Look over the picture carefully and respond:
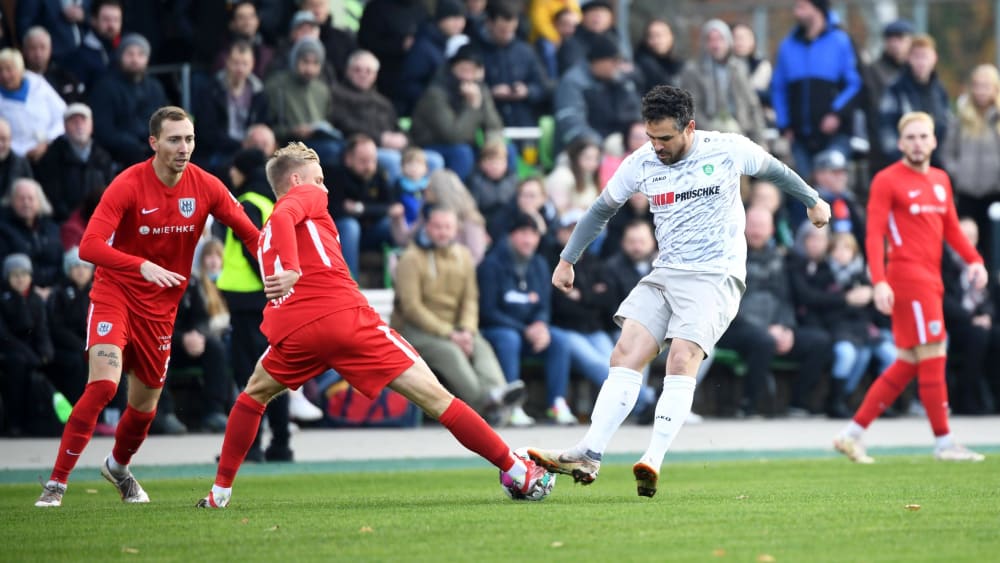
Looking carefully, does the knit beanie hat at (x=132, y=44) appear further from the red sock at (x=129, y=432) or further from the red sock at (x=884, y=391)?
the red sock at (x=884, y=391)

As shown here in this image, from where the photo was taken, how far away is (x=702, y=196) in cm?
951

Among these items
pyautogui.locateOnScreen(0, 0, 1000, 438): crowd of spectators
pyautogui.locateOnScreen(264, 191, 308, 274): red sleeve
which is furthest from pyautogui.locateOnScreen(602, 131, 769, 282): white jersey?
pyautogui.locateOnScreen(0, 0, 1000, 438): crowd of spectators

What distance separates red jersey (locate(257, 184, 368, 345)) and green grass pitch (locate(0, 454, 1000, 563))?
1.06 metres

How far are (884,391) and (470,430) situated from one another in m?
5.44

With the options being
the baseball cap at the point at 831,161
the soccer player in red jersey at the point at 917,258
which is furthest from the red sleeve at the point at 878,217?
the baseball cap at the point at 831,161

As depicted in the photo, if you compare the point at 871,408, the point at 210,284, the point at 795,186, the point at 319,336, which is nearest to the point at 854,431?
the point at 871,408

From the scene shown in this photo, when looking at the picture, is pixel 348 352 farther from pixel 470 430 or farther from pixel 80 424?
pixel 80 424

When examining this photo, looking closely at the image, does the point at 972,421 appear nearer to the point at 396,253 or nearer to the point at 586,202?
the point at 586,202

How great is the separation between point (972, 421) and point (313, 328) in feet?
36.5

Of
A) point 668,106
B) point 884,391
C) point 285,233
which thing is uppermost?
point 668,106

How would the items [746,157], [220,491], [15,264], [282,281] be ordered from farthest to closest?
[15,264]
[746,157]
[220,491]
[282,281]

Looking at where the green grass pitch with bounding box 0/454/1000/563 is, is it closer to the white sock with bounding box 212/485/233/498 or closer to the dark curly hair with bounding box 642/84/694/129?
the white sock with bounding box 212/485/233/498

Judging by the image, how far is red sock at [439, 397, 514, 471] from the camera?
9.12 m

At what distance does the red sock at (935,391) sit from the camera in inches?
526
